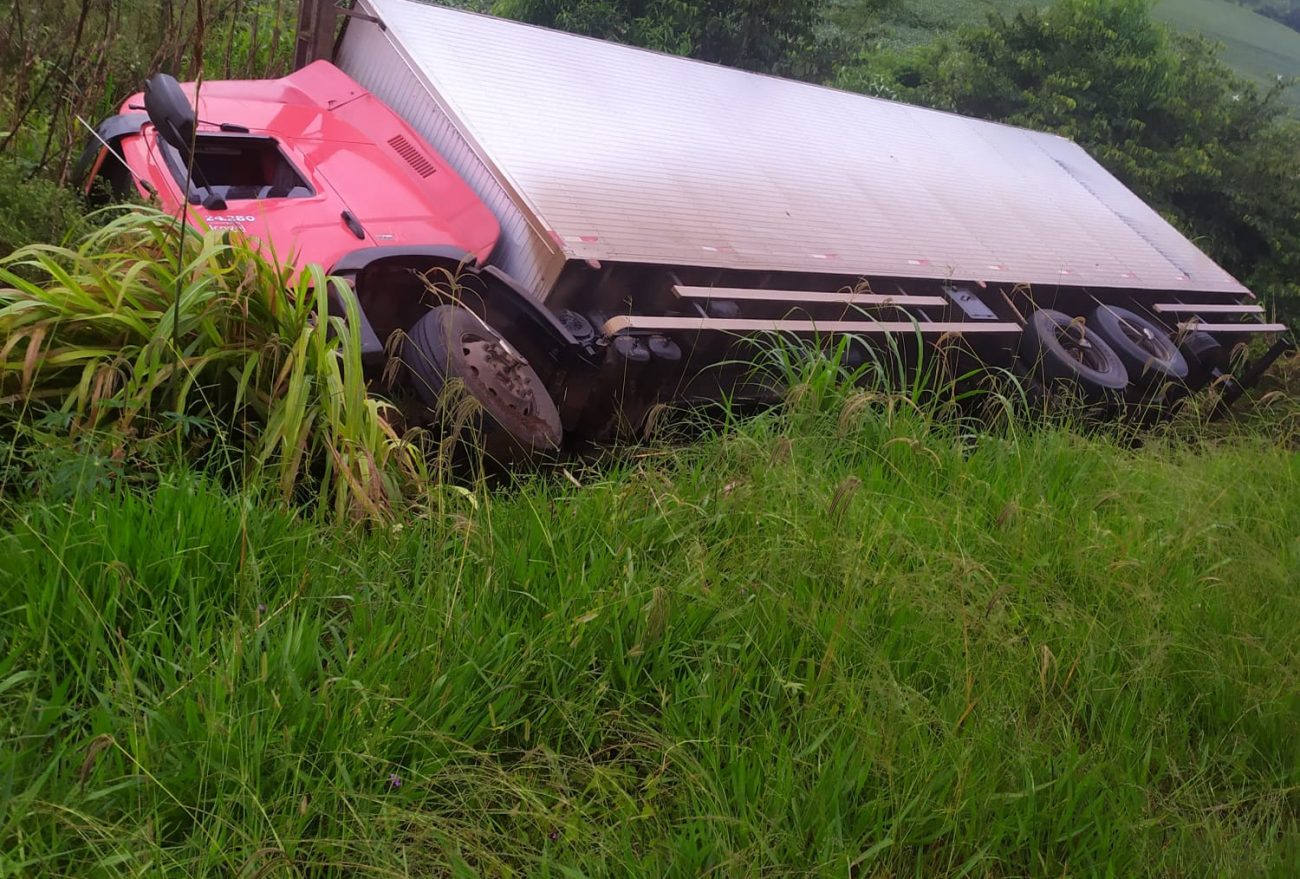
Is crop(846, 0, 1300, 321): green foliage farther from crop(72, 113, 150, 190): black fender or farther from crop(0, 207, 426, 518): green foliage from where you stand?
crop(0, 207, 426, 518): green foliage

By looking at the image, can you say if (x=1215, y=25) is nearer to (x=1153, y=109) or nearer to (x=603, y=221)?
(x=1153, y=109)

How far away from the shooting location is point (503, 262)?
505cm

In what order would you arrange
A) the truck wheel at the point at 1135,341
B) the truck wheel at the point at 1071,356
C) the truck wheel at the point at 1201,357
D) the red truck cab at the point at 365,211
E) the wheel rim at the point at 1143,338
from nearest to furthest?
the red truck cab at the point at 365,211, the truck wheel at the point at 1071,356, the truck wheel at the point at 1135,341, the wheel rim at the point at 1143,338, the truck wheel at the point at 1201,357

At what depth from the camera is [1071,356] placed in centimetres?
643

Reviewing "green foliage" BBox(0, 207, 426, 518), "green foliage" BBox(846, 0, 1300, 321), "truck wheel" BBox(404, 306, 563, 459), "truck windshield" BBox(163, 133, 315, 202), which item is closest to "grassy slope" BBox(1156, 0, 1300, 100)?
"green foliage" BBox(846, 0, 1300, 321)

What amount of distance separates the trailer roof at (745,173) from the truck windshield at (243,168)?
86 cm

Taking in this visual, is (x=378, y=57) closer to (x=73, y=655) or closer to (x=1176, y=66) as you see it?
(x=73, y=655)

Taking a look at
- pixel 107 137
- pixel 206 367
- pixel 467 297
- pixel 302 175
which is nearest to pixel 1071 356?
pixel 467 297

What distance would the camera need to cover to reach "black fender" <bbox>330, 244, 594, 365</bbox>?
4.47 meters

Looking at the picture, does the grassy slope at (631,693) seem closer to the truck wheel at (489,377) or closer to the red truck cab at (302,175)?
the truck wheel at (489,377)

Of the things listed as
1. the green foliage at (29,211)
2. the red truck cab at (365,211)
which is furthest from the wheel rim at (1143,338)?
the green foliage at (29,211)

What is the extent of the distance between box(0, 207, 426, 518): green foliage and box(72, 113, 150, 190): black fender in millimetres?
1502

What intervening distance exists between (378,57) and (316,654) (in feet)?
15.2

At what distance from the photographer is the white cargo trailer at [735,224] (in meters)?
4.84
